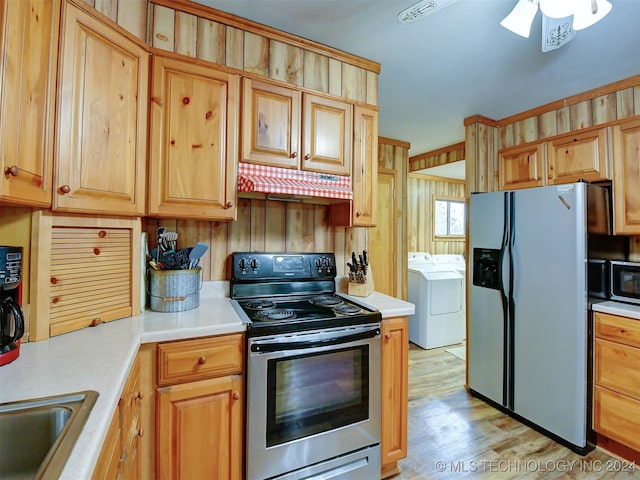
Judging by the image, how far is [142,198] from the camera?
1481 millimetres

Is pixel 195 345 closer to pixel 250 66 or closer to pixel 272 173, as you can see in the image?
pixel 272 173

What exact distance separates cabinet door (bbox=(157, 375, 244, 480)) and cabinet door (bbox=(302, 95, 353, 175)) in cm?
126

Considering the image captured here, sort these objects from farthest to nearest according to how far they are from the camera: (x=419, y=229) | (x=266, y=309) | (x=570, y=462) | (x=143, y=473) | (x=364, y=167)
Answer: (x=419, y=229) < (x=364, y=167) < (x=570, y=462) < (x=266, y=309) < (x=143, y=473)

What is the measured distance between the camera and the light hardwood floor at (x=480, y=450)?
1792 mm

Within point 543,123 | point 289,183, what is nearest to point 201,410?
point 289,183

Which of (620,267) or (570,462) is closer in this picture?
(570,462)

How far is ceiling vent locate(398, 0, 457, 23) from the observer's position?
4.29 feet

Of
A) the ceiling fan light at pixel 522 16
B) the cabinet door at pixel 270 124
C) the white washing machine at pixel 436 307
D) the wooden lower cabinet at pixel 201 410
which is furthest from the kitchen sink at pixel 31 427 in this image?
the white washing machine at pixel 436 307

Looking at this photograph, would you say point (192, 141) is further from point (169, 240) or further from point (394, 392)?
point (394, 392)

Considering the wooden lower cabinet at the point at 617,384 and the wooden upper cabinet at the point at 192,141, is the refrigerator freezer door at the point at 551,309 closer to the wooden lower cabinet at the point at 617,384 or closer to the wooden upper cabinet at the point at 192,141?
the wooden lower cabinet at the point at 617,384

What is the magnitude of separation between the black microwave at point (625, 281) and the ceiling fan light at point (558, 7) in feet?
5.54

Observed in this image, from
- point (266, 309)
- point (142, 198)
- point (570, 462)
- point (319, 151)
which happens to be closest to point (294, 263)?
point (266, 309)

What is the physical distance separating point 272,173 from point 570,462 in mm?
2501

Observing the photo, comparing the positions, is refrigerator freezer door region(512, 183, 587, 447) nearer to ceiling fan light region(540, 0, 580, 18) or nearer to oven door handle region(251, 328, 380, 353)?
ceiling fan light region(540, 0, 580, 18)
